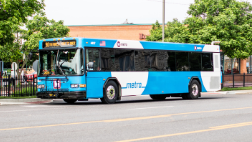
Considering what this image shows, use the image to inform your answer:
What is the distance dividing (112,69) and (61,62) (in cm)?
236

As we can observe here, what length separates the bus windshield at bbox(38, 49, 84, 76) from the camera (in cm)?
1653

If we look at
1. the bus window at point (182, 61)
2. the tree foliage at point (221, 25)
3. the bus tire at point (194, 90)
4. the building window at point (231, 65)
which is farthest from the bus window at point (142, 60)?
the building window at point (231, 65)

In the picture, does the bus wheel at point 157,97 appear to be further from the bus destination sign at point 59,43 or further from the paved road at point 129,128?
the paved road at point 129,128

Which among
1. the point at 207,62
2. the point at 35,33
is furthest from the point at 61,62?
the point at 35,33

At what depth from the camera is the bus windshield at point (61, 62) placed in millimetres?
16531

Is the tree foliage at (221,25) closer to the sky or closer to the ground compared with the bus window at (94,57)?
closer to the sky

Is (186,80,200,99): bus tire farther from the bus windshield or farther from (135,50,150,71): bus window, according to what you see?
the bus windshield

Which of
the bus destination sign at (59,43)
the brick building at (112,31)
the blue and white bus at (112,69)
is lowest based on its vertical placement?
the blue and white bus at (112,69)

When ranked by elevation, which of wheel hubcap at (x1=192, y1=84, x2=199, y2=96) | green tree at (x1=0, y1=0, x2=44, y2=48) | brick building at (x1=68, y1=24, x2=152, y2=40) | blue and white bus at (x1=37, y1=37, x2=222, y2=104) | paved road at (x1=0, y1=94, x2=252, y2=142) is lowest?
paved road at (x1=0, y1=94, x2=252, y2=142)

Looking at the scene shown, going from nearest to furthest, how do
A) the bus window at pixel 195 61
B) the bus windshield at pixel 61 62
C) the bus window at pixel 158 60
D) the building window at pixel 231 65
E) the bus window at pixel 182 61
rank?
the bus windshield at pixel 61 62
the bus window at pixel 158 60
the bus window at pixel 182 61
the bus window at pixel 195 61
the building window at pixel 231 65

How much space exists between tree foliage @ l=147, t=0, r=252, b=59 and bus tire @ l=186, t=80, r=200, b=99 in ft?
31.8

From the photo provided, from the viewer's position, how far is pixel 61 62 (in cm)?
1691

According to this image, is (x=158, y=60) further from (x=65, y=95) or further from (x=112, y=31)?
(x=112, y=31)

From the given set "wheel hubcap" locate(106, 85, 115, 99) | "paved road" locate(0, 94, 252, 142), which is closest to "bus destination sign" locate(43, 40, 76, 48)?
"wheel hubcap" locate(106, 85, 115, 99)
